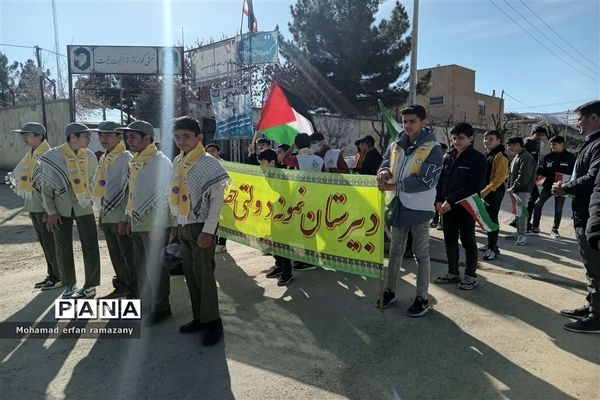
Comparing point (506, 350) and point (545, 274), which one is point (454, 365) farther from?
point (545, 274)

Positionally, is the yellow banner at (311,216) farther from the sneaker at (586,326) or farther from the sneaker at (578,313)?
the sneaker at (578,313)

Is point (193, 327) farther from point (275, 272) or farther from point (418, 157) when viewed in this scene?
point (418, 157)

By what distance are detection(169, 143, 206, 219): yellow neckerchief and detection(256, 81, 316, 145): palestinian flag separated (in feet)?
9.57

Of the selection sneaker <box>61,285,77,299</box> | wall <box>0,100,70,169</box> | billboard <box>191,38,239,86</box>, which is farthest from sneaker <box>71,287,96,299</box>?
wall <box>0,100,70,169</box>

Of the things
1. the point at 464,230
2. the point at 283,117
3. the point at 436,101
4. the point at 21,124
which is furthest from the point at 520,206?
the point at 436,101

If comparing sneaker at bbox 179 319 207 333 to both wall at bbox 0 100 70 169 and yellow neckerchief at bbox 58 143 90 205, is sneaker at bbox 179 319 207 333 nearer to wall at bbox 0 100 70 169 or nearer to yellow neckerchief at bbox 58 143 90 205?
yellow neckerchief at bbox 58 143 90 205

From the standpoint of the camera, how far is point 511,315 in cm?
397

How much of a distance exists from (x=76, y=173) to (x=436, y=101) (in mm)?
37032

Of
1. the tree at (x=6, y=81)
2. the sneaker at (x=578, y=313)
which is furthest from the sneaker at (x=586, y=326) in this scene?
the tree at (x=6, y=81)

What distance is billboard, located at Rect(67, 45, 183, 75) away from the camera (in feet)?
48.1

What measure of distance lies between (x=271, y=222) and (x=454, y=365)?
2.58 m

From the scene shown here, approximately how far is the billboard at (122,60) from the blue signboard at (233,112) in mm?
5736

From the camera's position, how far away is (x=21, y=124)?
22.9 m

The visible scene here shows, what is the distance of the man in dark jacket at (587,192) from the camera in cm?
353
